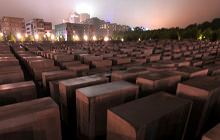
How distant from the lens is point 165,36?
111 ft

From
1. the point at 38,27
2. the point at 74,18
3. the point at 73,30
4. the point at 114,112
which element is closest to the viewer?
the point at 114,112

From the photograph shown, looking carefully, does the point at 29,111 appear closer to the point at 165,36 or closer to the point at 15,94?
the point at 15,94

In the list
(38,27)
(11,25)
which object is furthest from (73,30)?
(11,25)

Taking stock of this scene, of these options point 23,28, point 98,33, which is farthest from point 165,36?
point 23,28

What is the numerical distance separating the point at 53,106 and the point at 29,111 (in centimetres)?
34

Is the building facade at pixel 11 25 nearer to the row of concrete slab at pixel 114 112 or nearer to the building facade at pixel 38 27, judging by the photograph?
the building facade at pixel 38 27

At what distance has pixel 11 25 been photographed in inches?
3364

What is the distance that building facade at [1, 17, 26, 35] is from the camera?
84.1 m

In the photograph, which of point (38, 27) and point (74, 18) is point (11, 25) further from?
point (74, 18)

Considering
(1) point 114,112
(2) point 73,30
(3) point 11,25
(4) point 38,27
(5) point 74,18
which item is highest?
(5) point 74,18

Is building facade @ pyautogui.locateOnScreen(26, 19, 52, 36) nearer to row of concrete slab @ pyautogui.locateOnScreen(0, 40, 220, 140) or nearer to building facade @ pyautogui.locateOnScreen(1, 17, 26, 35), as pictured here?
building facade @ pyautogui.locateOnScreen(1, 17, 26, 35)

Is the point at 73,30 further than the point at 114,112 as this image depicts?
Yes

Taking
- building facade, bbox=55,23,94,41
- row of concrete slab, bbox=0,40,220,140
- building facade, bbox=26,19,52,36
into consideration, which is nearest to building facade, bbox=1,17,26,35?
building facade, bbox=26,19,52,36

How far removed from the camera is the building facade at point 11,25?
84.1m
